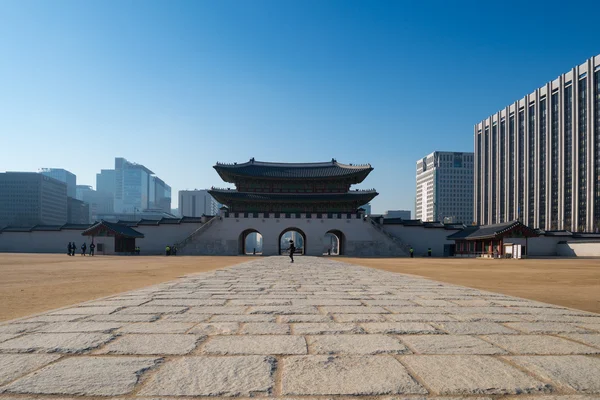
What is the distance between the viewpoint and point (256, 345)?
3.83 m

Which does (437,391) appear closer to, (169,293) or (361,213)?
(169,293)

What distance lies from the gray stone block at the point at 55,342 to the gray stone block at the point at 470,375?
2.79 meters

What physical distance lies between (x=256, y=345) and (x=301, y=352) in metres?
0.48

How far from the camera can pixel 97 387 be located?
8.93ft

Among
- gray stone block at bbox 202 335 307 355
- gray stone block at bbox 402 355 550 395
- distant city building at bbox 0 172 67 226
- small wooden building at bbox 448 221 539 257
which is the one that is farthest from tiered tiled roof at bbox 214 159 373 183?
distant city building at bbox 0 172 67 226

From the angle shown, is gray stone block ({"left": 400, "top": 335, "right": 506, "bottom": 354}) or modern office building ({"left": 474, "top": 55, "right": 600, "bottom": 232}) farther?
modern office building ({"left": 474, "top": 55, "right": 600, "bottom": 232})

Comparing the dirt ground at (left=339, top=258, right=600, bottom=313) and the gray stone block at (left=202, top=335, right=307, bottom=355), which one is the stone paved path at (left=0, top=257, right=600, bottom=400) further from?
the dirt ground at (left=339, top=258, right=600, bottom=313)

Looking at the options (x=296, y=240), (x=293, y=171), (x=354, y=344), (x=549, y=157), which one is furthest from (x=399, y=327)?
(x=296, y=240)

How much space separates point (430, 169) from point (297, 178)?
106754 mm

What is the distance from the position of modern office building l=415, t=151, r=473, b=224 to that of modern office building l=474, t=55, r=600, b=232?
36.7 m

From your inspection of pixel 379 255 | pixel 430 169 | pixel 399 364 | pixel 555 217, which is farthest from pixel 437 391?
pixel 430 169

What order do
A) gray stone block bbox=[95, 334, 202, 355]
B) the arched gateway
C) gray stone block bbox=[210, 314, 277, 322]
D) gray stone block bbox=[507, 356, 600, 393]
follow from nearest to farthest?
gray stone block bbox=[507, 356, 600, 393] < gray stone block bbox=[95, 334, 202, 355] < gray stone block bbox=[210, 314, 277, 322] < the arched gateway

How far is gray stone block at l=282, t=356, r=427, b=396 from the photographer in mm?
2691

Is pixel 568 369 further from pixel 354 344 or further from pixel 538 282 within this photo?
pixel 538 282
